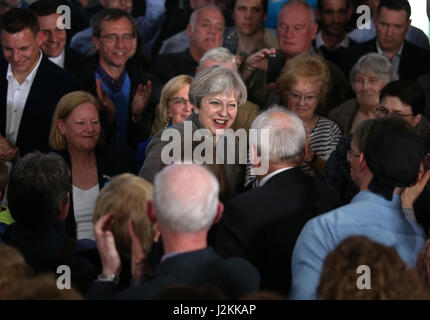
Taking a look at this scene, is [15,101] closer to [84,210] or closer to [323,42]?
[84,210]

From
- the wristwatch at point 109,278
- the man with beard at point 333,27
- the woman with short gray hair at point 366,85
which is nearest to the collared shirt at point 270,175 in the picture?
the wristwatch at point 109,278

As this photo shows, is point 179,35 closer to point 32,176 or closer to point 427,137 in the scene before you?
point 427,137

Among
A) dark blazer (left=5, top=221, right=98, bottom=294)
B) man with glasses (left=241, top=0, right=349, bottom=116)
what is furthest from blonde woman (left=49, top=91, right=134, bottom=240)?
dark blazer (left=5, top=221, right=98, bottom=294)

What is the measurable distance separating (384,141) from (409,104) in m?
1.57

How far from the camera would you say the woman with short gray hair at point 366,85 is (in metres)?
4.84

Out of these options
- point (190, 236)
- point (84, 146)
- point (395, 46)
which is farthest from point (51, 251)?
point (395, 46)

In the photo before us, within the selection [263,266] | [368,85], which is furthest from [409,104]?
[263,266]

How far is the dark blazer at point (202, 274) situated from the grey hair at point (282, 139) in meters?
0.85

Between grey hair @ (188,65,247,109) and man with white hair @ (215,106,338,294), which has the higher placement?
grey hair @ (188,65,247,109)

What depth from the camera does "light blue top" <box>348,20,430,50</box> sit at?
580 centimetres

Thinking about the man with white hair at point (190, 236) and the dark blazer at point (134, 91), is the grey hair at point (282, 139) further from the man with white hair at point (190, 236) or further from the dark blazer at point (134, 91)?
the dark blazer at point (134, 91)

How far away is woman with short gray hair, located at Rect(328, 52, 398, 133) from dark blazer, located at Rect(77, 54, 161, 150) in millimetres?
1323

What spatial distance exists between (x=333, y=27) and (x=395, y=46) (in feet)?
1.90

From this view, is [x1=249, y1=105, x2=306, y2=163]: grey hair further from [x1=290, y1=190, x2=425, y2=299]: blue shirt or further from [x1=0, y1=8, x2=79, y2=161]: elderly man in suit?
[x1=0, y1=8, x2=79, y2=161]: elderly man in suit
